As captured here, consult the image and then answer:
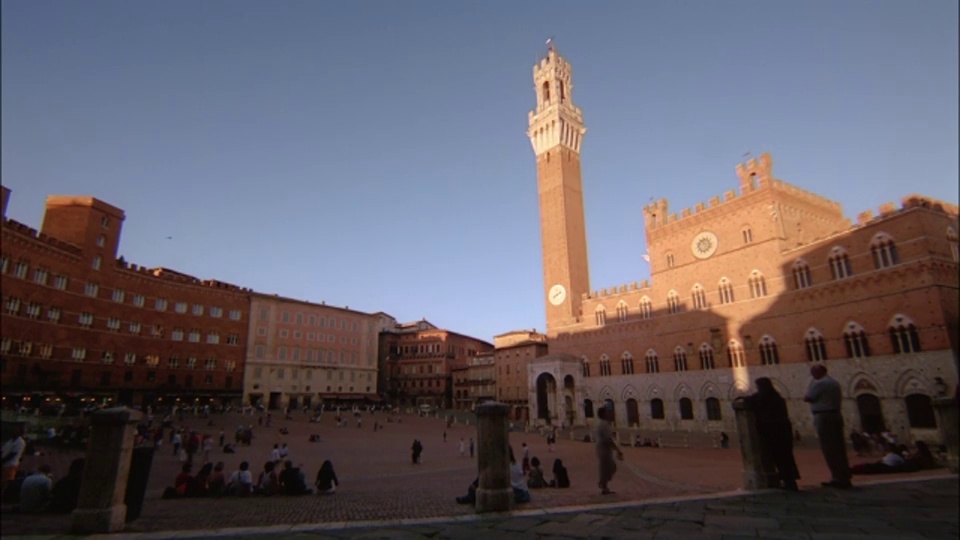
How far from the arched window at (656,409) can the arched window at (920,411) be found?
51.2 feet

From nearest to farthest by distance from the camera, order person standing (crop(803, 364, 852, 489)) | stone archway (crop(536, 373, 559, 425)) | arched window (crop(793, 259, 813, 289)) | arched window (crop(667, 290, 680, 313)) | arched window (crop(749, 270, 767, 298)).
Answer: person standing (crop(803, 364, 852, 489)), arched window (crop(793, 259, 813, 289)), arched window (crop(749, 270, 767, 298)), arched window (crop(667, 290, 680, 313)), stone archway (crop(536, 373, 559, 425))

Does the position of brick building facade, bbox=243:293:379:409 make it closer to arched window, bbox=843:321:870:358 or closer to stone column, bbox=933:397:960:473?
arched window, bbox=843:321:870:358

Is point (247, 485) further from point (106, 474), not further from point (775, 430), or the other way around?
point (775, 430)

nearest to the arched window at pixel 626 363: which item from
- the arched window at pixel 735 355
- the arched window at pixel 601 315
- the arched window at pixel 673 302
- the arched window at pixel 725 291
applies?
the arched window at pixel 601 315

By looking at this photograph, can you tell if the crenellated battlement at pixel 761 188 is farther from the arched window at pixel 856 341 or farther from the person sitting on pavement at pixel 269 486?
the person sitting on pavement at pixel 269 486

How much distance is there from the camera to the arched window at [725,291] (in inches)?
1326

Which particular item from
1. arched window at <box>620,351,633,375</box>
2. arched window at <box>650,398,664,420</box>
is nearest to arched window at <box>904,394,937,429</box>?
arched window at <box>650,398,664,420</box>

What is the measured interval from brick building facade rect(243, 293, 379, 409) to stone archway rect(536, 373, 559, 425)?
24.8 meters

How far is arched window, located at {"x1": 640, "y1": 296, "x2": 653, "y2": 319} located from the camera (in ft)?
129

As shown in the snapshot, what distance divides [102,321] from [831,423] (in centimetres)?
4732

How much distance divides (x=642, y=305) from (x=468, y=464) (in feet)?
79.4

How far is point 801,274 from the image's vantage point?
96.6ft

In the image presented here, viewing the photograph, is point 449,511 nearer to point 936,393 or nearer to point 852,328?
point 936,393

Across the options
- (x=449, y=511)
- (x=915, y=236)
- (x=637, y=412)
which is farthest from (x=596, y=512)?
(x=637, y=412)
